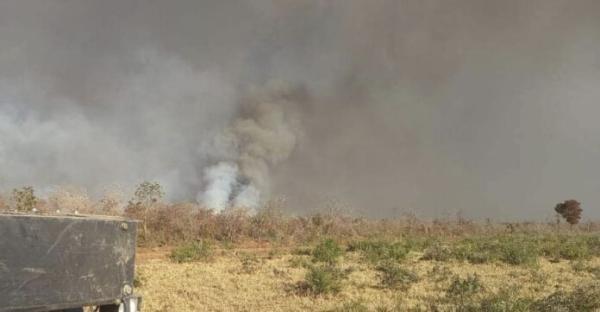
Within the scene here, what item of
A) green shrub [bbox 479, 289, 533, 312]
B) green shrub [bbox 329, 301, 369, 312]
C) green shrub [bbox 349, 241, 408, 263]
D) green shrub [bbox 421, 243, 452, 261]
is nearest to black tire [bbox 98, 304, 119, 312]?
green shrub [bbox 329, 301, 369, 312]

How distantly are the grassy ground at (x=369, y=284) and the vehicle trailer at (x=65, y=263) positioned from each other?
5.01 meters

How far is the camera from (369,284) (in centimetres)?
988

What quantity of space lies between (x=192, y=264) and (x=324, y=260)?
3165mm

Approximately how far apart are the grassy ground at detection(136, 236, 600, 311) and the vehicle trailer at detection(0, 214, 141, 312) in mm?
5012

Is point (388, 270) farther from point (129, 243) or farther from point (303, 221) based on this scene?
point (303, 221)

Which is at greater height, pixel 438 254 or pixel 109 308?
pixel 438 254

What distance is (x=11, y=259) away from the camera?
103 inches

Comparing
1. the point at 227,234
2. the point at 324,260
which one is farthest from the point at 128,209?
the point at 324,260

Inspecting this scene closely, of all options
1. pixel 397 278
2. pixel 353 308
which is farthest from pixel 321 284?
pixel 397 278

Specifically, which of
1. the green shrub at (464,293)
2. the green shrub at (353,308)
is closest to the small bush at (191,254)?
the green shrub at (353,308)

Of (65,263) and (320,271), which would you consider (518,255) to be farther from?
(65,263)

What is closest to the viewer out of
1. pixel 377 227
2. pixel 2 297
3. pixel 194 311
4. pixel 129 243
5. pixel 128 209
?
pixel 2 297

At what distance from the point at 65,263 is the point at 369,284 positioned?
7639mm

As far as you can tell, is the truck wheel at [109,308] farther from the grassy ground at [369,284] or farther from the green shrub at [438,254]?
the green shrub at [438,254]
